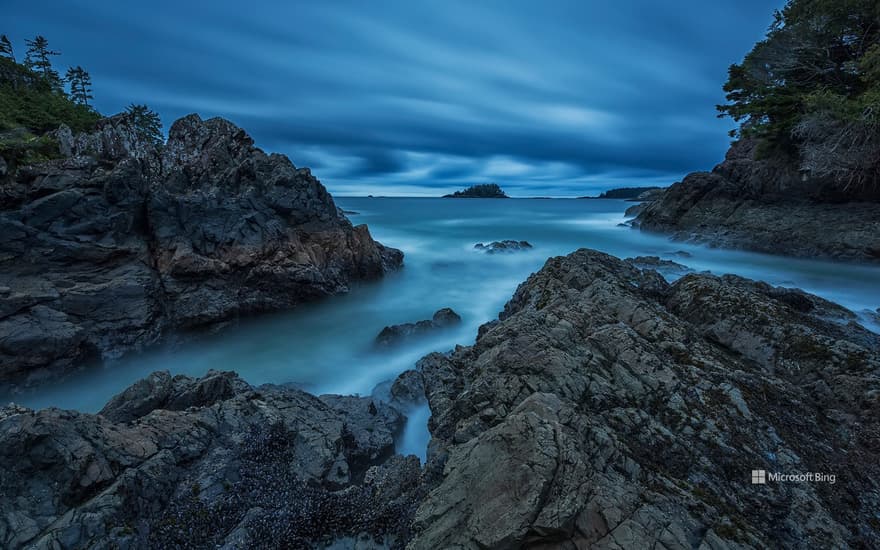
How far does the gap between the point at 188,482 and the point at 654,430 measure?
20.0 feet

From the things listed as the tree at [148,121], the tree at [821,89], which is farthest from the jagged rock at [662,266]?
the tree at [148,121]

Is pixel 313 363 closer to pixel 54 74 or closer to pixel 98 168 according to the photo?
pixel 98 168

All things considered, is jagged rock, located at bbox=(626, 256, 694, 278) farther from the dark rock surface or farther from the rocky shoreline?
the rocky shoreline

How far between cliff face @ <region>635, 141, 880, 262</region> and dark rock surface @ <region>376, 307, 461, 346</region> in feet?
68.6

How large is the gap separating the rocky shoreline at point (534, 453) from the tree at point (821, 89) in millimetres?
14932

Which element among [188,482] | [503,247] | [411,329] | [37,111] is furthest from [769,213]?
[37,111]

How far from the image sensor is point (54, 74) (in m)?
45.5

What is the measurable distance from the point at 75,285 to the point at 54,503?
11208mm

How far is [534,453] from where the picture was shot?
3.32m

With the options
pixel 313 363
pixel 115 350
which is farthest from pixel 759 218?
pixel 115 350

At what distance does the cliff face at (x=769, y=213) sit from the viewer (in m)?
19.2

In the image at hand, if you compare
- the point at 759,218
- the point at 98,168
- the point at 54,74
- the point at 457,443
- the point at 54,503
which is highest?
the point at 54,74

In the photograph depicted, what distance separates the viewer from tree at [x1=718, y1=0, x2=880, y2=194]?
49.6 ft

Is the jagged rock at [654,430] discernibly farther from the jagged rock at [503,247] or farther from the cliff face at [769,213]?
the jagged rock at [503,247]
